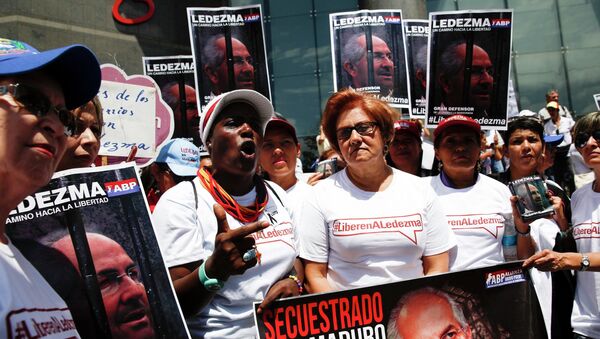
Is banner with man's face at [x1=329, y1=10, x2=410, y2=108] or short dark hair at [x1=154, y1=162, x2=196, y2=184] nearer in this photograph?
short dark hair at [x1=154, y1=162, x2=196, y2=184]

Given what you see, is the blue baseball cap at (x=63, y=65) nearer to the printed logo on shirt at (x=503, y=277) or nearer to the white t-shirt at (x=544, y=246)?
the printed logo on shirt at (x=503, y=277)

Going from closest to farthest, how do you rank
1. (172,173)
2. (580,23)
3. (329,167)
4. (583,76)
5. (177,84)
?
(172,173) → (329,167) → (177,84) → (583,76) → (580,23)

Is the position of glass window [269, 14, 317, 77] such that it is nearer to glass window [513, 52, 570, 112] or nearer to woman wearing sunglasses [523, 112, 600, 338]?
glass window [513, 52, 570, 112]

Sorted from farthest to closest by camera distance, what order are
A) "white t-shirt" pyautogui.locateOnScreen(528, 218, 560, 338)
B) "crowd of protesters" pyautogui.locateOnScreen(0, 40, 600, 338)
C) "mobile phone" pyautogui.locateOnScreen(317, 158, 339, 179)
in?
"mobile phone" pyautogui.locateOnScreen(317, 158, 339, 179), "white t-shirt" pyautogui.locateOnScreen(528, 218, 560, 338), "crowd of protesters" pyautogui.locateOnScreen(0, 40, 600, 338)

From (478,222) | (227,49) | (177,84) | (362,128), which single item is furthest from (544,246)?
(177,84)

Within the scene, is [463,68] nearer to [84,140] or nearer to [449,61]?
[449,61]

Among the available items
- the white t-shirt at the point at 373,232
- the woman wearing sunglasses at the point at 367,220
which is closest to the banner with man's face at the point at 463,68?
the woman wearing sunglasses at the point at 367,220

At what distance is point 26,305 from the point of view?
128 cm

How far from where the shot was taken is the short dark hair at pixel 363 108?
111 inches

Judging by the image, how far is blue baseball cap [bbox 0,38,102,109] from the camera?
1.28 metres

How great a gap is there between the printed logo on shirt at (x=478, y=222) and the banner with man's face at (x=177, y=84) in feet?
12.8

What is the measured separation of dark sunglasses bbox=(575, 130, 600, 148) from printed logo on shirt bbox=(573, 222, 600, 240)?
0.49m

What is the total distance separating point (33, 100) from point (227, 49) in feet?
15.1

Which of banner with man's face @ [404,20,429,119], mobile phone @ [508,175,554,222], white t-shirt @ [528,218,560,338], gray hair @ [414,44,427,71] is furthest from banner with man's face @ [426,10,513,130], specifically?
mobile phone @ [508,175,554,222]
